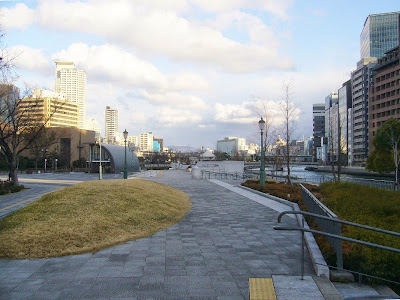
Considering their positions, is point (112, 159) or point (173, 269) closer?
point (173, 269)

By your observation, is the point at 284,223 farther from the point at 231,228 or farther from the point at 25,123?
the point at 25,123

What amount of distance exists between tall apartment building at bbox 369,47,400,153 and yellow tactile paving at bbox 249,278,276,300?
71589 mm

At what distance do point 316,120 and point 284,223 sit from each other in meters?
157

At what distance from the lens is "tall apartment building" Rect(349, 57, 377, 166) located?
88.8 metres

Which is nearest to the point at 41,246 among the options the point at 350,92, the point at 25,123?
the point at 25,123

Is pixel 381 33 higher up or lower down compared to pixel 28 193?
higher up

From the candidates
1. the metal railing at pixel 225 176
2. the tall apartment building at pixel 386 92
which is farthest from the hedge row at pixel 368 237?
the tall apartment building at pixel 386 92

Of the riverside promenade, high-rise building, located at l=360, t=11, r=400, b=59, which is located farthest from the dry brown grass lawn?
high-rise building, located at l=360, t=11, r=400, b=59

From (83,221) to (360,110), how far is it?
3821 inches

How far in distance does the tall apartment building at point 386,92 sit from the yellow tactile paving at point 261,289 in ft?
235

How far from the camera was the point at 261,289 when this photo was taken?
4.84 metres

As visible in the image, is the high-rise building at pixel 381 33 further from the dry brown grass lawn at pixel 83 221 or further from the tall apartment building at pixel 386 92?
the dry brown grass lawn at pixel 83 221

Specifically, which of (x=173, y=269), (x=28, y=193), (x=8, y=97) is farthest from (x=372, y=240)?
(x=8, y=97)

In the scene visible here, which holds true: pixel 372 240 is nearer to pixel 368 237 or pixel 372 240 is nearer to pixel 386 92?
pixel 368 237
